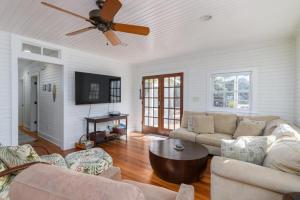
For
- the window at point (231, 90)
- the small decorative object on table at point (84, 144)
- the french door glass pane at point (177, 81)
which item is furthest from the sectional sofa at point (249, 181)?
the french door glass pane at point (177, 81)

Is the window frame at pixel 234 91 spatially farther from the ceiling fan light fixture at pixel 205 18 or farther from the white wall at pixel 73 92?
the white wall at pixel 73 92

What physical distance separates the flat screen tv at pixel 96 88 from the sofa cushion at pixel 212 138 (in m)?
2.86

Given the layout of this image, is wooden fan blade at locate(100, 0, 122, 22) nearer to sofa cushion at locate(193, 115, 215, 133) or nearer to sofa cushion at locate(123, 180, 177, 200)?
sofa cushion at locate(123, 180, 177, 200)

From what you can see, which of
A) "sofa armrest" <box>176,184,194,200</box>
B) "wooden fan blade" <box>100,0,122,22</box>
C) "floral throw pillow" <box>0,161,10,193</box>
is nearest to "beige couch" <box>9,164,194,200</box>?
"sofa armrest" <box>176,184,194,200</box>

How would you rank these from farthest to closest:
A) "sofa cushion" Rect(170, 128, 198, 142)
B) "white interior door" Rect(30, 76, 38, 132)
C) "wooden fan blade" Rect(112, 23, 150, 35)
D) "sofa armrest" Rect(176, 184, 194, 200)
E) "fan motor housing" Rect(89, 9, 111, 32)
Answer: "white interior door" Rect(30, 76, 38, 132)
"sofa cushion" Rect(170, 128, 198, 142)
"wooden fan blade" Rect(112, 23, 150, 35)
"fan motor housing" Rect(89, 9, 111, 32)
"sofa armrest" Rect(176, 184, 194, 200)

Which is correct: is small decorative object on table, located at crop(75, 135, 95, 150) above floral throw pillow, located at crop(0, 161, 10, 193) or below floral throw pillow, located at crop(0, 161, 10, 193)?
below

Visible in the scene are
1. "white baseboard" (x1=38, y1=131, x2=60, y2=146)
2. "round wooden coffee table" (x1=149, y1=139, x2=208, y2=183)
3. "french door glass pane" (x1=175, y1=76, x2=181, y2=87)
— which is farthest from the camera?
"french door glass pane" (x1=175, y1=76, x2=181, y2=87)

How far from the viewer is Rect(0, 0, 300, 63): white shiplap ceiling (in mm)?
2156

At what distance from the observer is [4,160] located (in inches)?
52.6

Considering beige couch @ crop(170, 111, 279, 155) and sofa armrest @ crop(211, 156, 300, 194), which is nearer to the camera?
sofa armrest @ crop(211, 156, 300, 194)

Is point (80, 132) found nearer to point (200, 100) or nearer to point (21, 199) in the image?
point (200, 100)

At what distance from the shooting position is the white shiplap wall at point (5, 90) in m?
3.08

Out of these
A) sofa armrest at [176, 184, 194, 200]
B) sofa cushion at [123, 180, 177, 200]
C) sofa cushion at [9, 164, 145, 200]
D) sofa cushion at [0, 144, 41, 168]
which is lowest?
sofa cushion at [123, 180, 177, 200]

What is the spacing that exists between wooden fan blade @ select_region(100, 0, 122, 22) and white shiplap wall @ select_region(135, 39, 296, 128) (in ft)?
10.4
